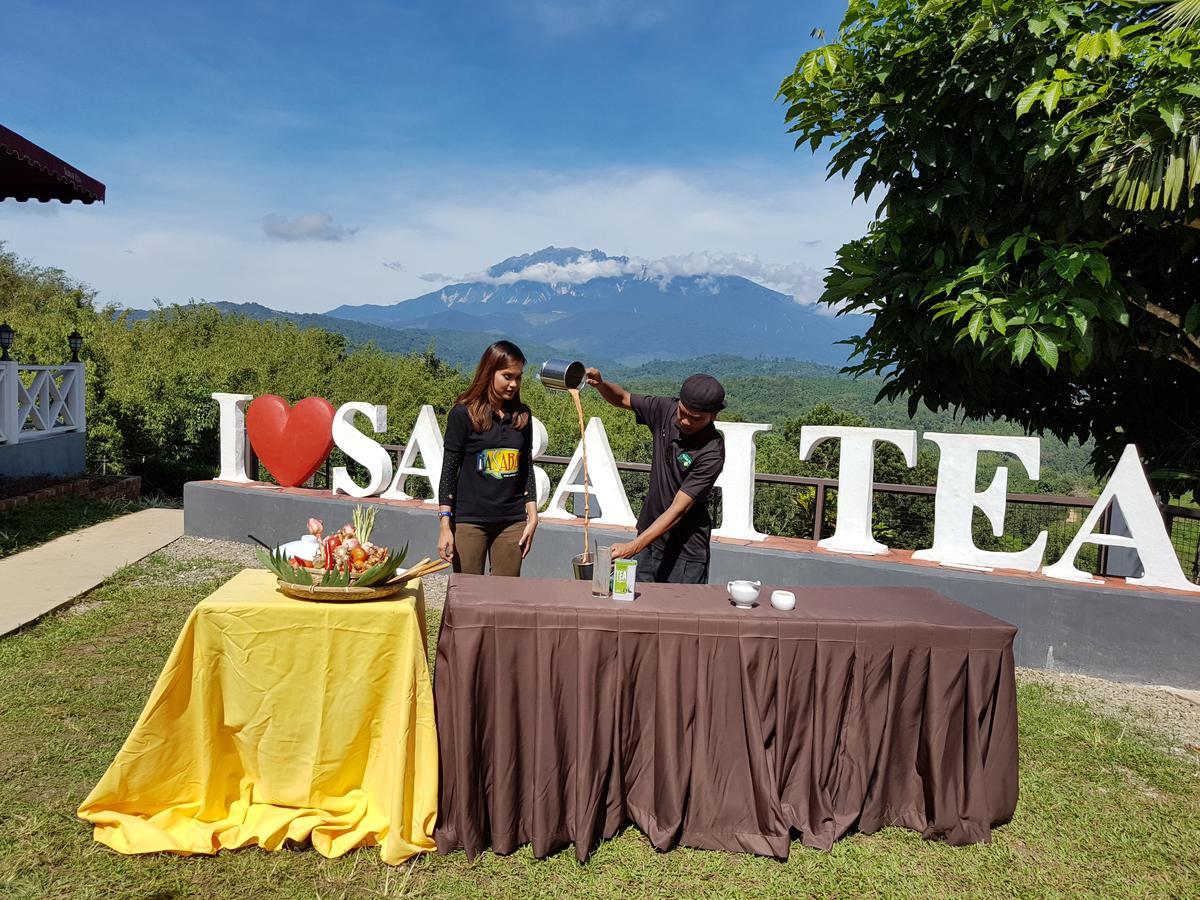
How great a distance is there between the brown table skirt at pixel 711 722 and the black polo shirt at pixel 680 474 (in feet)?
1.93

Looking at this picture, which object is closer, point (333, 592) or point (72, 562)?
point (333, 592)

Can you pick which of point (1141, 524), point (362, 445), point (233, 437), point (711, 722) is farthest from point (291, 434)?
point (1141, 524)

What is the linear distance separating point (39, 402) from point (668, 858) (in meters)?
10.8

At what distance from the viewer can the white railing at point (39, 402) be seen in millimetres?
9352

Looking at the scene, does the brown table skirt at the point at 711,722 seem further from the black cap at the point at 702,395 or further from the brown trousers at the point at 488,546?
the black cap at the point at 702,395

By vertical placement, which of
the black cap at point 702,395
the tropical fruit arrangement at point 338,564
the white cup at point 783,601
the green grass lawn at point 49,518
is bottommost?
the green grass lawn at point 49,518

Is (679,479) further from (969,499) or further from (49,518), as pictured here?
(49,518)

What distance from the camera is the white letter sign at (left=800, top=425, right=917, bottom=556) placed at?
604 centimetres

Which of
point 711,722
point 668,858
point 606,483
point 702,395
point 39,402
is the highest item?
point 702,395

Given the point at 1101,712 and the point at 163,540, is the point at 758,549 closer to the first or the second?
the point at 1101,712

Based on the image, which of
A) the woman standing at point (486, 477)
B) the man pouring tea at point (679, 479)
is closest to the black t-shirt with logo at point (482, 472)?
the woman standing at point (486, 477)

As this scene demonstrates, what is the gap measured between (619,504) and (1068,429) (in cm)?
410

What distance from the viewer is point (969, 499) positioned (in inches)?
232

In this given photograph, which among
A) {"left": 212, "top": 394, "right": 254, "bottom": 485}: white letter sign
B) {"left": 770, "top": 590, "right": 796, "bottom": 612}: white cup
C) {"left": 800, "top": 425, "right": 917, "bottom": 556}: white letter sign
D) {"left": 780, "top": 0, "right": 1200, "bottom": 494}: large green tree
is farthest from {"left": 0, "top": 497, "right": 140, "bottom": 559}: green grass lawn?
{"left": 780, "top": 0, "right": 1200, "bottom": 494}: large green tree
